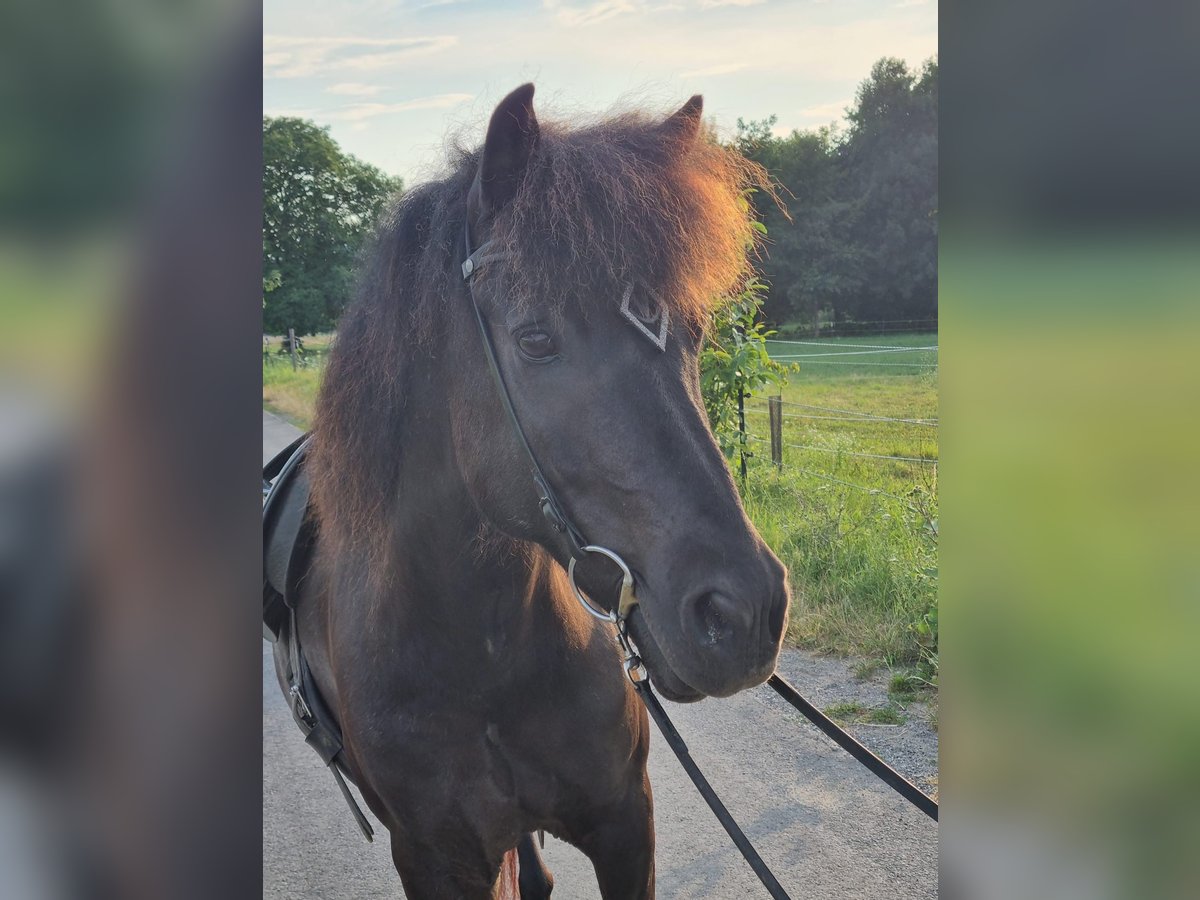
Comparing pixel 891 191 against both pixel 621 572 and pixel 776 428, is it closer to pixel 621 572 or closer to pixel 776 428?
pixel 776 428

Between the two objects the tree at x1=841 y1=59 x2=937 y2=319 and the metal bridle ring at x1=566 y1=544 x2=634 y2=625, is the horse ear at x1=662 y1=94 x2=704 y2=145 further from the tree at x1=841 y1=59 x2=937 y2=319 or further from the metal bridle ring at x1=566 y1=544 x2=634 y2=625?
the tree at x1=841 y1=59 x2=937 y2=319

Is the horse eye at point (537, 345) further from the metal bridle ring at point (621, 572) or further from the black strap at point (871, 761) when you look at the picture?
the black strap at point (871, 761)

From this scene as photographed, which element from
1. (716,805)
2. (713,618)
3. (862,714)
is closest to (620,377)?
(713,618)

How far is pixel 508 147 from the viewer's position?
1594mm

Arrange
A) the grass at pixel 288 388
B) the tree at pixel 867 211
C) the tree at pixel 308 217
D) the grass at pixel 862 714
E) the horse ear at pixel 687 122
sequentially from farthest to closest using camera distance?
the tree at pixel 308 217
the grass at pixel 288 388
the tree at pixel 867 211
the grass at pixel 862 714
the horse ear at pixel 687 122

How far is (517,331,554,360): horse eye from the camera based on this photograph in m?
1.49

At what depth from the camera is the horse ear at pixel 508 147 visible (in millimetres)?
1550

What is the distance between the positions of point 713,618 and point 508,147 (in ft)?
3.05

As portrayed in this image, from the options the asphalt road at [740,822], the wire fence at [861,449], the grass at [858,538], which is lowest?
the asphalt road at [740,822]

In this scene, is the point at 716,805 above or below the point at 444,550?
below

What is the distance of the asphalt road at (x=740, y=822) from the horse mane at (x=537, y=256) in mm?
1690

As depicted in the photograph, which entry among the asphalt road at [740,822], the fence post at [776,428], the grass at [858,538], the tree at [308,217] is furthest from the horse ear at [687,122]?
the tree at [308,217]
